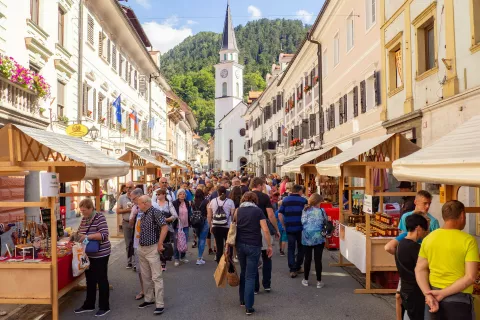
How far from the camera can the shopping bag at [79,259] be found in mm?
6742

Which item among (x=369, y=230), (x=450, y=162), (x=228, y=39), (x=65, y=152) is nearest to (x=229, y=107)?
(x=228, y=39)

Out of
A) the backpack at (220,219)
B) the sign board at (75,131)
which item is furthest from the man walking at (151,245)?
the sign board at (75,131)

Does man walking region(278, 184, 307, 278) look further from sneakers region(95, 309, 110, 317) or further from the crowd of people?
sneakers region(95, 309, 110, 317)

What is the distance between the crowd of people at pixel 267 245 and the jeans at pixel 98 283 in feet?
0.05

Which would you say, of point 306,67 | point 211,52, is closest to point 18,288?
point 306,67

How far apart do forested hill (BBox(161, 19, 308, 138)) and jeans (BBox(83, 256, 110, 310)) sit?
102m

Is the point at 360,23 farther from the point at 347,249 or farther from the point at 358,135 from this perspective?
the point at 347,249

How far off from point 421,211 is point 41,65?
526 inches

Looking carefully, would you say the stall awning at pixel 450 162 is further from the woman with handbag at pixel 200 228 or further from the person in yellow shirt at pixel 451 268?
the woman with handbag at pixel 200 228

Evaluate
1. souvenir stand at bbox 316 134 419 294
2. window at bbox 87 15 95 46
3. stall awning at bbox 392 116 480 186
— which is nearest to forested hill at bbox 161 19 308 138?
window at bbox 87 15 95 46

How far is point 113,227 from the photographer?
17016 millimetres

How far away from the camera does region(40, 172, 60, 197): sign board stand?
235 inches

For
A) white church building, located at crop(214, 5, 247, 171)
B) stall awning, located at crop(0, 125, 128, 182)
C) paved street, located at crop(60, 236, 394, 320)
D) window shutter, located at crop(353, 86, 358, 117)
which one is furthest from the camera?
white church building, located at crop(214, 5, 247, 171)

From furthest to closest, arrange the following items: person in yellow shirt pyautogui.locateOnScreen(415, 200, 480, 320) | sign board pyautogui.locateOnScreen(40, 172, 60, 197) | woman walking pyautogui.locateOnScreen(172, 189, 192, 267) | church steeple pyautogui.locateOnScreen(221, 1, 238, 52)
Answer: church steeple pyautogui.locateOnScreen(221, 1, 238, 52)
woman walking pyautogui.locateOnScreen(172, 189, 192, 267)
sign board pyautogui.locateOnScreen(40, 172, 60, 197)
person in yellow shirt pyautogui.locateOnScreen(415, 200, 480, 320)
